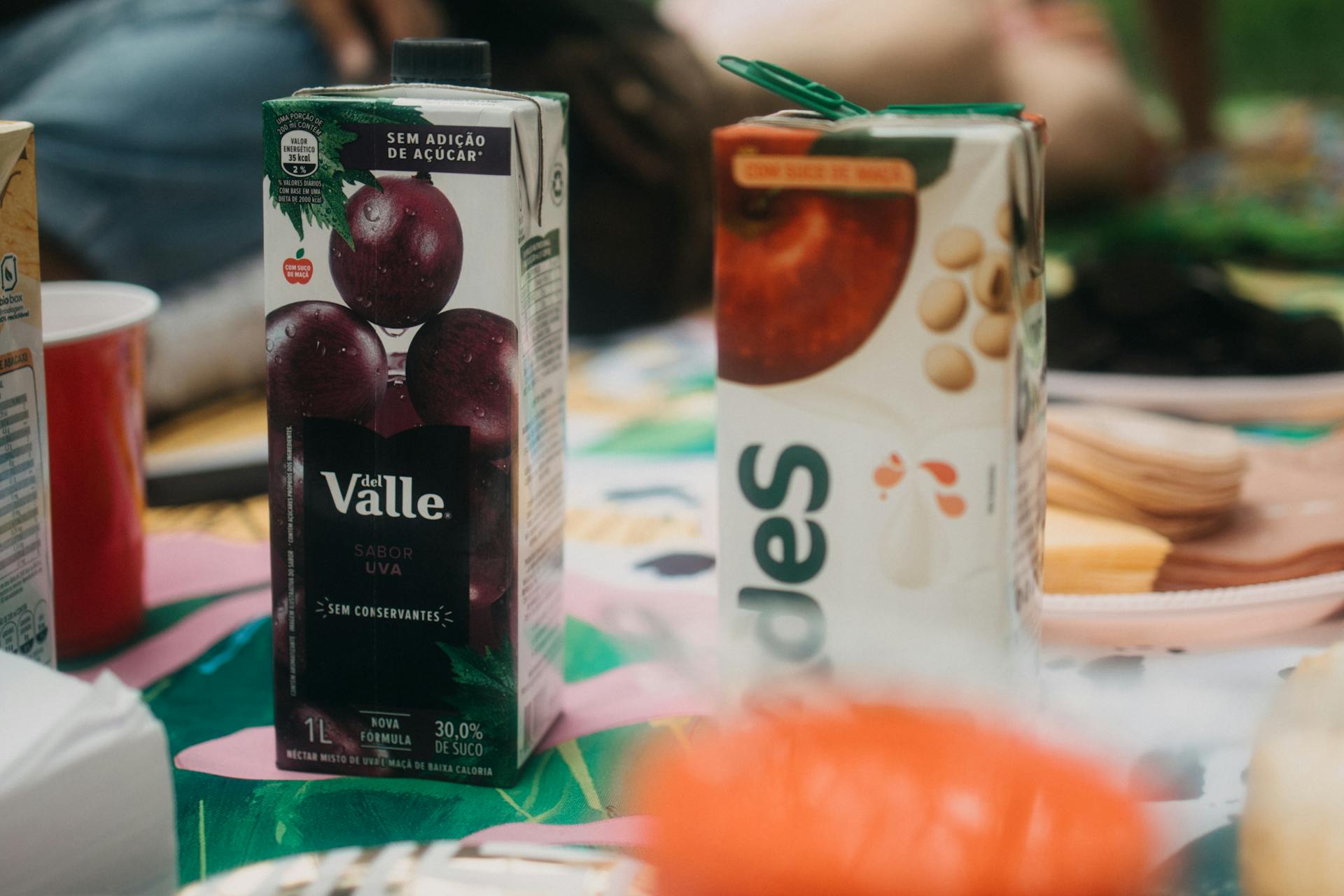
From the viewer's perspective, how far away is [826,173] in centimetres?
43

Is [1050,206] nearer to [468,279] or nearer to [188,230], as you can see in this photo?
[188,230]

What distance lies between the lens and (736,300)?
1.49ft

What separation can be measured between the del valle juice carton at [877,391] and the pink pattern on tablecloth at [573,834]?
0.06 meters

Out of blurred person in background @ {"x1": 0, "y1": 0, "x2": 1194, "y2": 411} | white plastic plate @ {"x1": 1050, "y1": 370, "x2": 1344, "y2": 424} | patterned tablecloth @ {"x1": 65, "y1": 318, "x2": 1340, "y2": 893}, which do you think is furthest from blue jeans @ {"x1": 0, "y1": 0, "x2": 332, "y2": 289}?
white plastic plate @ {"x1": 1050, "y1": 370, "x2": 1344, "y2": 424}

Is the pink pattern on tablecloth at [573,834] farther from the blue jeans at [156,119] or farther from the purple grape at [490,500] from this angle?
the blue jeans at [156,119]

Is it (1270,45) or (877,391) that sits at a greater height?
(1270,45)

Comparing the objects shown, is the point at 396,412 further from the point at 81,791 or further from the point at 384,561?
the point at 81,791

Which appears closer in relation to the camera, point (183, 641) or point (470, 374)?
point (470, 374)

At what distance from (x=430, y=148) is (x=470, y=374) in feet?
0.27

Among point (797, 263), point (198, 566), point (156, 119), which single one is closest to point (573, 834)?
point (797, 263)

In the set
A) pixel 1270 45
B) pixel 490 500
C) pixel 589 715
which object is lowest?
pixel 589 715

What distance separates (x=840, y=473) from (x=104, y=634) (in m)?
0.38

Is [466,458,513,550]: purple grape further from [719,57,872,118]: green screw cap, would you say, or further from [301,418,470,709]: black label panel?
[719,57,872,118]: green screw cap

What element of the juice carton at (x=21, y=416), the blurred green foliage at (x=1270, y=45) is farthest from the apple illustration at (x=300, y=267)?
the blurred green foliage at (x=1270, y=45)
